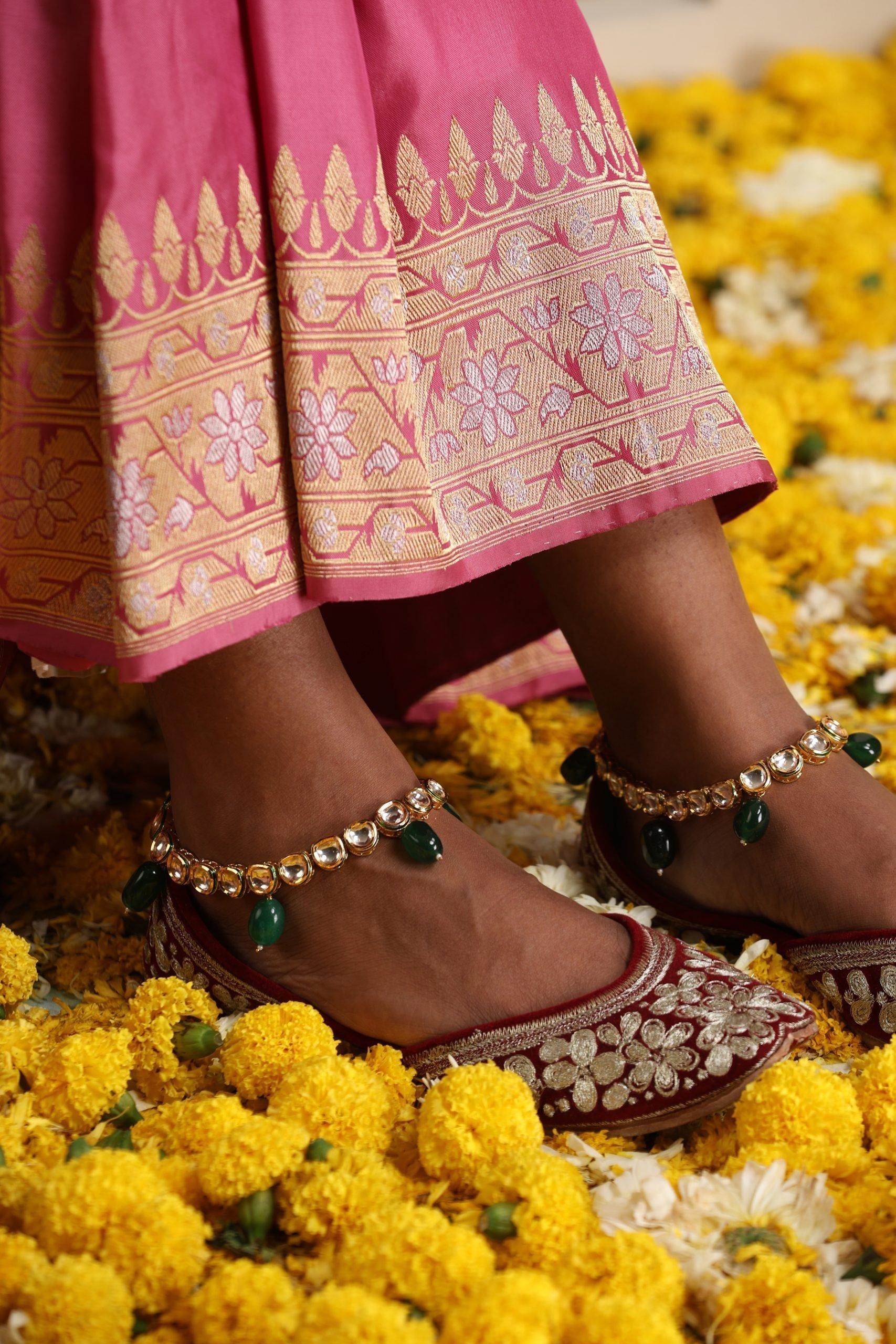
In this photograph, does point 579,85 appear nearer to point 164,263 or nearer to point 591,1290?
point 164,263

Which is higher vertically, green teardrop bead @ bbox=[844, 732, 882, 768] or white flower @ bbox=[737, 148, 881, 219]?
white flower @ bbox=[737, 148, 881, 219]

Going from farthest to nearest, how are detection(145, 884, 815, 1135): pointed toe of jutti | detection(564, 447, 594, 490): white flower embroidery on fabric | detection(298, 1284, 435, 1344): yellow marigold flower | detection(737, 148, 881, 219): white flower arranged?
detection(737, 148, 881, 219): white flower, detection(564, 447, 594, 490): white flower embroidery on fabric, detection(145, 884, 815, 1135): pointed toe of jutti, detection(298, 1284, 435, 1344): yellow marigold flower

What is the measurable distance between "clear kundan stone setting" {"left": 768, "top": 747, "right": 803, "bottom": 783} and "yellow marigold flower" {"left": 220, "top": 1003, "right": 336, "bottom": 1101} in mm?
352

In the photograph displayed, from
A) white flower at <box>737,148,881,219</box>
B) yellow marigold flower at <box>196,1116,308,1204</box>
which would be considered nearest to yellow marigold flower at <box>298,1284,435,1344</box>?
yellow marigold flower at <box>196,1116,308,1204</box>

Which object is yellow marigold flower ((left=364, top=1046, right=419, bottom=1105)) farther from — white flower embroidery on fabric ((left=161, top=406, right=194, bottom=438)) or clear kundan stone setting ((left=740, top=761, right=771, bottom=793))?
white flower embroidery on fabric ((left=161, top=406, right=194, bottom=438))

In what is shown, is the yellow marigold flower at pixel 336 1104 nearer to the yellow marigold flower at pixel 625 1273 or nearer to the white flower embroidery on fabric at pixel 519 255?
the yellow marigold flower at pixel 625 1273

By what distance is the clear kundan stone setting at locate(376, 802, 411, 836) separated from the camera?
2.78 ft

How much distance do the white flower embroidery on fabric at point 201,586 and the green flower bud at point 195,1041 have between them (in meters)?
0.28

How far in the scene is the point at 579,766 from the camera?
1062 mm

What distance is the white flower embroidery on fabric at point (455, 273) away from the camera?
844 millimetres

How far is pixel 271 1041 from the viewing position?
2.69 ft

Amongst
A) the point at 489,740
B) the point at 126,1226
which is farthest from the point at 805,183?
the point at 126,1226

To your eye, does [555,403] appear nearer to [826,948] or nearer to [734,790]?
[734,790]

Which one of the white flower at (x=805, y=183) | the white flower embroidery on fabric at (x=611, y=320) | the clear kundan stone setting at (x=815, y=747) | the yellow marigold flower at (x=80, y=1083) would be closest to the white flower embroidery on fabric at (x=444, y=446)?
the white flower embroidery on fabric at (x=611, y=320)
